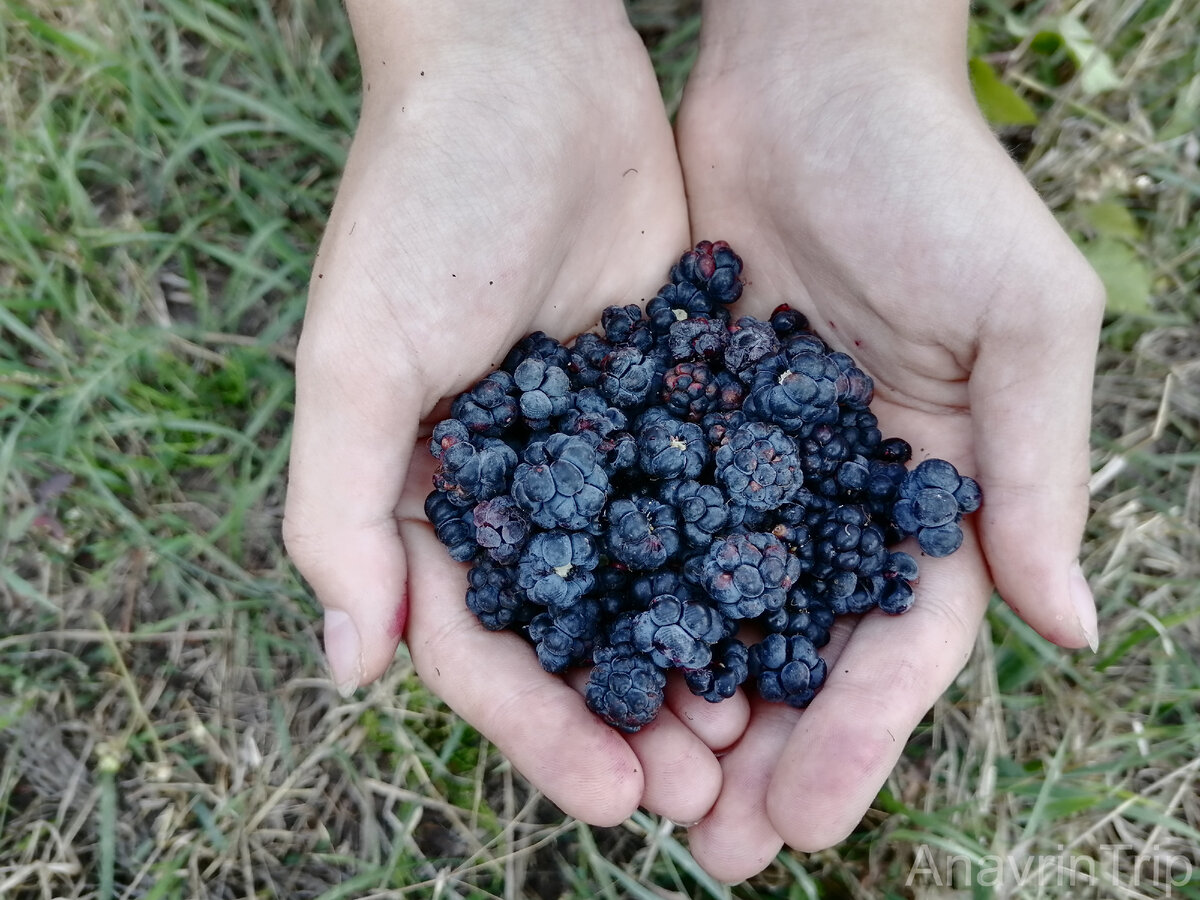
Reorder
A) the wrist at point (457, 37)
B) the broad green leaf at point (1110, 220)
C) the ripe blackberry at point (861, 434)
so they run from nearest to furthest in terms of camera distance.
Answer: the ripe blackberry at point (861, 434), the wrist at point (457, 37), the broad green leaf at point (1110, 220)

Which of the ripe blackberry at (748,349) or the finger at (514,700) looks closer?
the finger at (514,700)

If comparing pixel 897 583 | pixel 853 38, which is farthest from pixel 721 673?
pixel 853 38

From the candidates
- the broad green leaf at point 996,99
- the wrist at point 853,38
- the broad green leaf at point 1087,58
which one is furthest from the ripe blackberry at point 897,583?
the broad green leaf at point 1087,58

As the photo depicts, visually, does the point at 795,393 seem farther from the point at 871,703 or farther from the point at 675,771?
the point at 675,771

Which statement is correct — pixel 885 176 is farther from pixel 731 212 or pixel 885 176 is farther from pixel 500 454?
pixel 500 454

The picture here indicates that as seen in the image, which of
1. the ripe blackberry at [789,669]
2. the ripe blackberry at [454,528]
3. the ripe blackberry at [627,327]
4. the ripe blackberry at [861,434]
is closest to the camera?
the ripe blackberry at [789,669]

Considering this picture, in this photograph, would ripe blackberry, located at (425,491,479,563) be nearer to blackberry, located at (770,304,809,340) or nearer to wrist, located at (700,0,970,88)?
blackberry, located at (770,304,809,340)

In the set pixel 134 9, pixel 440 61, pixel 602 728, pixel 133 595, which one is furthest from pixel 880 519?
pixel 134 9

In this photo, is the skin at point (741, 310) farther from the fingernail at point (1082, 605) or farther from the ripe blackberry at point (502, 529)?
the ripe blackberry at point (502, 529)
